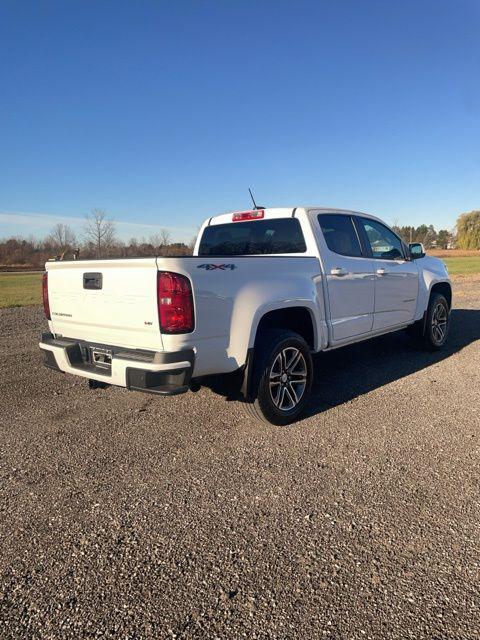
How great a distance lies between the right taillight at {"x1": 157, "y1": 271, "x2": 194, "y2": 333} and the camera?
3129 millimetres

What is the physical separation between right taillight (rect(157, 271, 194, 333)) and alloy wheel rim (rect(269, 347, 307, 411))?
101 centimetres

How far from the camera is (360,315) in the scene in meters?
5.05

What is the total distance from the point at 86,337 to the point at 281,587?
2.54m

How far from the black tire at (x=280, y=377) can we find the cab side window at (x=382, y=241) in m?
2.02

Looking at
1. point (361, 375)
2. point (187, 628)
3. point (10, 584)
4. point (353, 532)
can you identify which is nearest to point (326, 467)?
point (353, 532)

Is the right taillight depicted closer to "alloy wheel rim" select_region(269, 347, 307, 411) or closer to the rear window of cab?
"alloy wheel rim" select_region(269, 347, 307, 411)

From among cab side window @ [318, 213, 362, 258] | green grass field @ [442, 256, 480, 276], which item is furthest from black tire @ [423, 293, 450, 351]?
green grass field @ [442, 256, 480, 276]

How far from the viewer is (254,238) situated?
198 inches

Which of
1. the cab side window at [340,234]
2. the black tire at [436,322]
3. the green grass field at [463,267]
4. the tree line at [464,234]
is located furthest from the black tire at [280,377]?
the tree line at [464,234]

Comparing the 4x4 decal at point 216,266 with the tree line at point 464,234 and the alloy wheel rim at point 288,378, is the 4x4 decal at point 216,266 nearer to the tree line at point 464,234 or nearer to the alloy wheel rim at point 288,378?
the alloy wheel rim at point 288,378

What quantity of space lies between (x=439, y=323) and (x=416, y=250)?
1.29 m

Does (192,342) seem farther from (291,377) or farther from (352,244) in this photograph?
(352,244)

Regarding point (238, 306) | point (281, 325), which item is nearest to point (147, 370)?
point (238, 306)

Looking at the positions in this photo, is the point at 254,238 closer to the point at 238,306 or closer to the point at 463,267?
the point at 238,306
